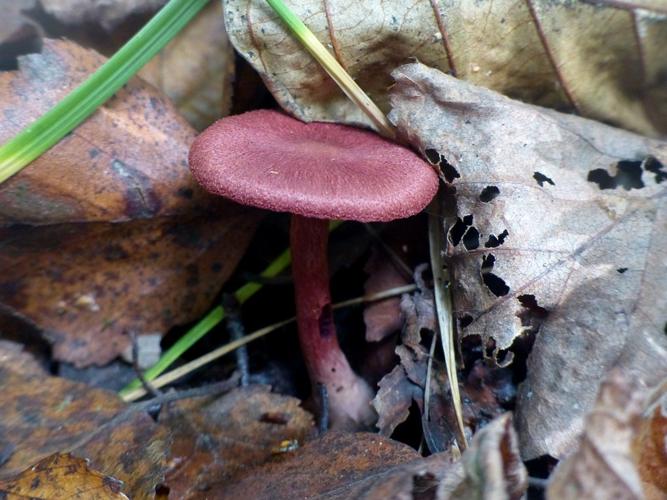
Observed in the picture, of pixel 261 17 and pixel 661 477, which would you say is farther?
pixel 261 17

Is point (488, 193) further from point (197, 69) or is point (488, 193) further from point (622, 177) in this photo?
point (197, 69)

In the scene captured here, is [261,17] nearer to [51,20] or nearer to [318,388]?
[51,20]

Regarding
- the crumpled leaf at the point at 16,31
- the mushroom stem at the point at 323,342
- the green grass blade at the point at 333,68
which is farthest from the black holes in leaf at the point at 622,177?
the crumpled leaf at the point at 16,31

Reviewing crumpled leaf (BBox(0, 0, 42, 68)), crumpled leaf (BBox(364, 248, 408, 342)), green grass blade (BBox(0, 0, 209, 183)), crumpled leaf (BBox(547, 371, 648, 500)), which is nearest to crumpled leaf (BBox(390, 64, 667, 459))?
crumpled leaf (BBox(364, 248, 408, 342))

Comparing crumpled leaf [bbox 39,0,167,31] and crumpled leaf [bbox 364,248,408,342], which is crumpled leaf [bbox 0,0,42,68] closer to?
crumpled leaf [bbox 39,0,167,31]

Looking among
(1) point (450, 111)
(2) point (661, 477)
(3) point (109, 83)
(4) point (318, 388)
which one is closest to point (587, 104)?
(1) point (450, 111)
